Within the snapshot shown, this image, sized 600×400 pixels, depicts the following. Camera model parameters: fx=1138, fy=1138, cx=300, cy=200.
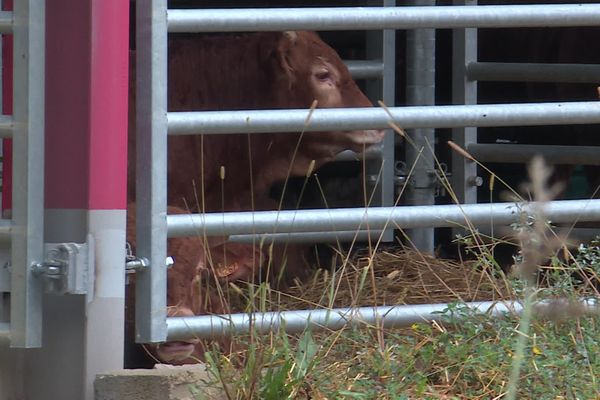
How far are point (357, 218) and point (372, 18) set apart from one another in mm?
576

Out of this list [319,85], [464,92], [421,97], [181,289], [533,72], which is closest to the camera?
[181,289]

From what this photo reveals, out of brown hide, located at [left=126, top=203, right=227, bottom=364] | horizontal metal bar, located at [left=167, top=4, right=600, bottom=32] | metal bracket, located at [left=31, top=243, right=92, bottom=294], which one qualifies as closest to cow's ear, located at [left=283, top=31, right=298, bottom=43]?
brown hide, located at [left=126, top=203, right=227, bottom=364]

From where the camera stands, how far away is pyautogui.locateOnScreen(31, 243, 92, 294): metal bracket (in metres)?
2.62

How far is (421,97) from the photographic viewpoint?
478cm

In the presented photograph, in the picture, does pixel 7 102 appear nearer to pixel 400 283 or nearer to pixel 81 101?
pixel 81 101

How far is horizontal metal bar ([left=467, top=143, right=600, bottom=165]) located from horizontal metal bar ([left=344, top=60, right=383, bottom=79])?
0.68 m

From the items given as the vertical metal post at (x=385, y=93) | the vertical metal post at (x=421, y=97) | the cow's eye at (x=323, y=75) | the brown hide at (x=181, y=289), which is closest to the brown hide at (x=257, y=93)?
the cow's eye at (x=323, y=75)

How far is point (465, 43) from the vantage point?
191 inches

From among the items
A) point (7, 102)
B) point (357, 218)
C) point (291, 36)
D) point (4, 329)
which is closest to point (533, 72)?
point (291, 36)

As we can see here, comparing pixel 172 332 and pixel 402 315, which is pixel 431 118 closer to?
pixel 402 315

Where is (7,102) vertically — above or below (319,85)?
below

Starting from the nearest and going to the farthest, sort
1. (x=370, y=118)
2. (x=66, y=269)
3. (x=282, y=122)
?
1. (x=66, y=269)
2. (x=282, y=122)
3. (x=370, y=118)

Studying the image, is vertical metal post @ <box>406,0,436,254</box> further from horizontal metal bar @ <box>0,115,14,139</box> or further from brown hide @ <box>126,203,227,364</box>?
horizontal metal bar @ <box>0,115,14,139</box>

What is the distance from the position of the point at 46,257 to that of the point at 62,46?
50cm
